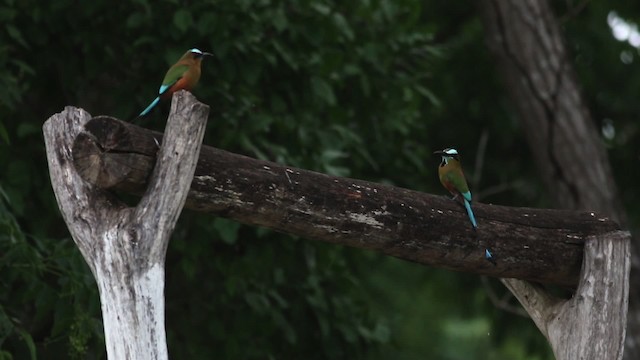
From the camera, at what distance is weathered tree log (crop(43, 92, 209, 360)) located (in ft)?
12.8

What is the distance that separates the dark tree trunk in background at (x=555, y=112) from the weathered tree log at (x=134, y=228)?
180 inches

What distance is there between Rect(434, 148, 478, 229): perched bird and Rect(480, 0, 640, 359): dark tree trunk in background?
303 centimetres

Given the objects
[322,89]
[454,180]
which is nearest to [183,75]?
[454,180]

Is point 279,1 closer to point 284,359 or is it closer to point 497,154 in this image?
point 284,359

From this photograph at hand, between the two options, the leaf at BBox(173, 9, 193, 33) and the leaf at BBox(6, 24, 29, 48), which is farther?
the leaf at BBox(173, 9, 193, 33)

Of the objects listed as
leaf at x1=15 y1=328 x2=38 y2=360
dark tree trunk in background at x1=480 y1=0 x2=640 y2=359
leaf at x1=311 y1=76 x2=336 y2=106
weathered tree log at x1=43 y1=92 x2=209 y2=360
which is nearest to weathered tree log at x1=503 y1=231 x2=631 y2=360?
weathered tree log at x1=43 y1=92 x2=209 y2=360

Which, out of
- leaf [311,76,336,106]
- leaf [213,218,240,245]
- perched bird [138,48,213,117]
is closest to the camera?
perched bird [138,48,213,117]

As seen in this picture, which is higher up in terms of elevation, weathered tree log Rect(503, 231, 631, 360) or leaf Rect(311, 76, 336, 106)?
leaf Rect(311, 76, 336, 106)

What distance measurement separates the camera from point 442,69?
9.84 m

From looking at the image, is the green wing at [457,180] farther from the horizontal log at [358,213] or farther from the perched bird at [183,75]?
the perched bird at [183,75]

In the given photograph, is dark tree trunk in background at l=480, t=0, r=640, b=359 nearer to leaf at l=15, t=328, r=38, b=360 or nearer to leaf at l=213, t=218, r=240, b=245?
leaf at l=213, t=218, r=240, b=245

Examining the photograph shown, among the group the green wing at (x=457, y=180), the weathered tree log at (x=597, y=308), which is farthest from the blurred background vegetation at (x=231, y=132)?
the weathered tree log at (x=597, y=308)

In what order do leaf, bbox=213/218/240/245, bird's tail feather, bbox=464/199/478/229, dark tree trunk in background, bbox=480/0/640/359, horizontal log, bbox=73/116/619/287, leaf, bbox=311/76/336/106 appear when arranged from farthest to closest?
dark tree trunk in background, bbox=480/0/640/359 → leaf, bbox=311/76/336/106 → leaf, bbox=213/218/240/245 → bird's tail feather, bbox=464/199/478/229 → horizontal log, bbox=73/116/619/287

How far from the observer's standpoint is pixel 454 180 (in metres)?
5.08
